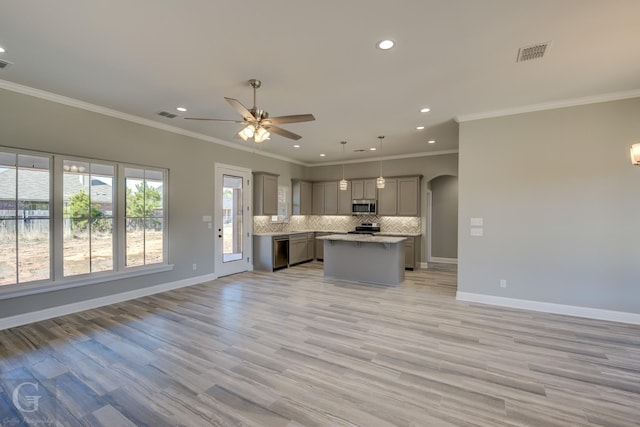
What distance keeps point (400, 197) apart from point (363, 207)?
3.55 ft

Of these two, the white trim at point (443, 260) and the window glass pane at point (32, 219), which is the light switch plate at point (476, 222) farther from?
the window glass pane at point (32, 219)

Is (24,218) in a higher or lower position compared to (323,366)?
higher

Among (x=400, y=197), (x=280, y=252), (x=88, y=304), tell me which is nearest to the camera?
(x=88, y=304)

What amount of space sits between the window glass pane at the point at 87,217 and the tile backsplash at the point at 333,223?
10.9 ft

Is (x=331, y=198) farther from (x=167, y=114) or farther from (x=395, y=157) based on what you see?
(x=167, y=114)

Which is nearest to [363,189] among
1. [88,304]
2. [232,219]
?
[232,219]

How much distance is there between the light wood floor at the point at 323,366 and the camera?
2.11 metres

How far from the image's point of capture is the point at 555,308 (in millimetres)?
4191

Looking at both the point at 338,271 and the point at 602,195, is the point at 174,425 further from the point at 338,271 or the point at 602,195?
the point at 602,195

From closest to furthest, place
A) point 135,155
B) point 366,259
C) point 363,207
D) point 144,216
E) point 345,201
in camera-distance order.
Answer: point 135,155, point 144,216, point 366,259, point 363,207, point 345,201

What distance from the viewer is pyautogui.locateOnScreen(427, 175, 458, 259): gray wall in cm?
845

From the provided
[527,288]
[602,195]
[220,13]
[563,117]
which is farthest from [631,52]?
[220,13]

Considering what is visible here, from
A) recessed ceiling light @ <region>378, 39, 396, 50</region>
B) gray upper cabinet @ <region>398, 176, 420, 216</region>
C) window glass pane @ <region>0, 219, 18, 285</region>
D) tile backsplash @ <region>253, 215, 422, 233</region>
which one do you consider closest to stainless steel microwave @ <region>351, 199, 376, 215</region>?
tile backsplash @ <region>253, 215, 422, 233</region>

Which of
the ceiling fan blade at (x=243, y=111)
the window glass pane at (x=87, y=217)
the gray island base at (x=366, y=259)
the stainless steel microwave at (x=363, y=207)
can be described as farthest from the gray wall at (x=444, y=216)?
the window glass pane at (x=87, y=217)
